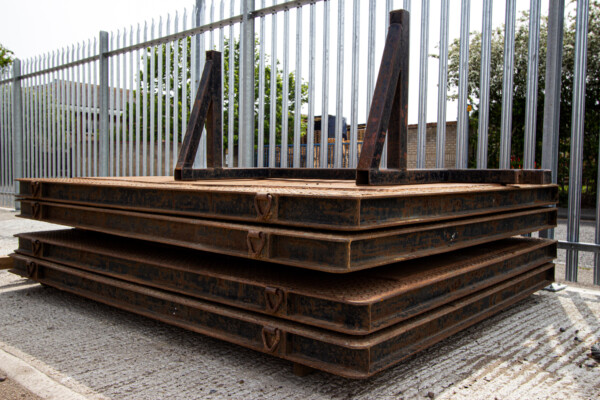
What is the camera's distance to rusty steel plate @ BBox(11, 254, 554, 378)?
2377mm

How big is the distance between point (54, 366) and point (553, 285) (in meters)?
4.16

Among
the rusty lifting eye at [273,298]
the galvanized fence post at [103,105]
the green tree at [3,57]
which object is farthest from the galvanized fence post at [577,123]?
the green tree at [3,57]

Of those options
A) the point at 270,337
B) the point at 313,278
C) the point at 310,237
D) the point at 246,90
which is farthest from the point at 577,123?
the point at 246,90

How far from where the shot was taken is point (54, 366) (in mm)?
2842

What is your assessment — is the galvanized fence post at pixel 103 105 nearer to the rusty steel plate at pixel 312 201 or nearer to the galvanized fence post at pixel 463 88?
the rusty steel plate at pixel 312 201

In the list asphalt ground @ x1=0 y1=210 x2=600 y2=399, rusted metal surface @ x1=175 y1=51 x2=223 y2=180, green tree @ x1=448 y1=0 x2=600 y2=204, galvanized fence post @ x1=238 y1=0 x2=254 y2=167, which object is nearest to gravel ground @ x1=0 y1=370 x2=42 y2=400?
asphalt ground @ x1=0 y1=210 x2=600 y2=399

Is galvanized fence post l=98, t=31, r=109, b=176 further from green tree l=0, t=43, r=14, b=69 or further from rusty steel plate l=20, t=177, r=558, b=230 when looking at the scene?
green tree l=0, t=43, r=14, b=69

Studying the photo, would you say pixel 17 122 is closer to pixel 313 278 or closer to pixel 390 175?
pixel 390 175

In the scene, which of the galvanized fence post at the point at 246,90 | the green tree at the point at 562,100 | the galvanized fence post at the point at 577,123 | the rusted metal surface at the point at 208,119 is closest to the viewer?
the rusted metal surface at the point at 208,119

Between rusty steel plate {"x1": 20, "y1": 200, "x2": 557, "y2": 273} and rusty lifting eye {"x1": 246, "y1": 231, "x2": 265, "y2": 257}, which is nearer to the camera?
rusty steel plate {"x1": 20, "y1": 200, "x2": 557, "y2": 273}

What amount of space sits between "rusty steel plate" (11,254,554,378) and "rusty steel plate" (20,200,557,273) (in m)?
0.35

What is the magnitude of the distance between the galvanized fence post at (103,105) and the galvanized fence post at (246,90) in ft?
11.4

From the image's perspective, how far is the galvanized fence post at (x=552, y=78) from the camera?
177 inches

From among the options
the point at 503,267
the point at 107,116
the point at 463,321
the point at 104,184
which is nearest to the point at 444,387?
the point at 463,321
